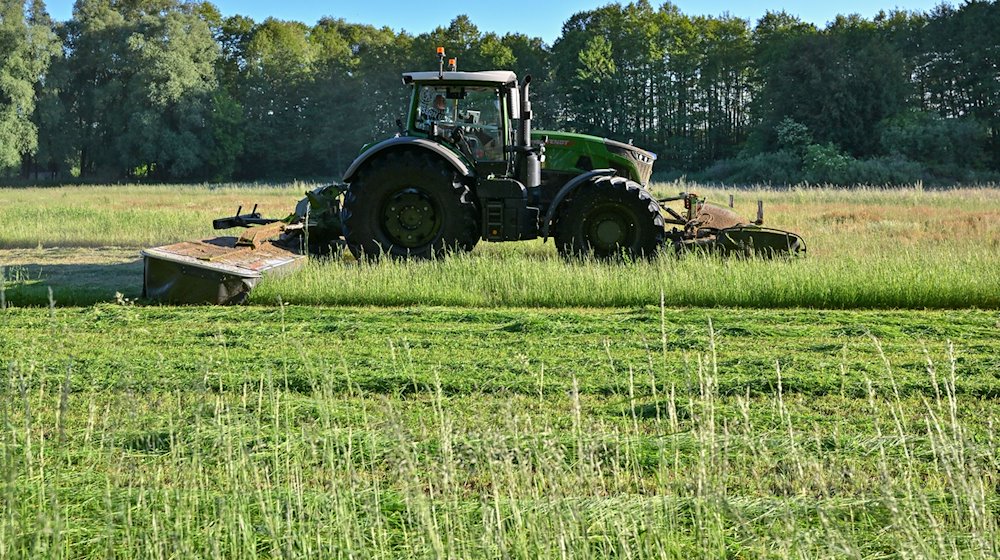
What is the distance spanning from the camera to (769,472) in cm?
430

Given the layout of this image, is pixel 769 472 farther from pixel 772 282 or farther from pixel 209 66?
pixel 209 66

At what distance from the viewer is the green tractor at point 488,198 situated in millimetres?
10852

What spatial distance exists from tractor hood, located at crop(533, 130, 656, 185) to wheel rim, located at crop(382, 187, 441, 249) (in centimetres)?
156

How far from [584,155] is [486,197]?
153 cm

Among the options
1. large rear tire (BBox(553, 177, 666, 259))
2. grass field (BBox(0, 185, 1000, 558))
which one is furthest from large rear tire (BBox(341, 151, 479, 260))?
large rear tire (BBox(553, 177, 666, 259))

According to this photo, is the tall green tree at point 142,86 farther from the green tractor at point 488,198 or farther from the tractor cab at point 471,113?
the tractor cab at point 471,113

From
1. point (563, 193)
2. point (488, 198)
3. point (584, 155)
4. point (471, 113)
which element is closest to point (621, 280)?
point (563, 193)

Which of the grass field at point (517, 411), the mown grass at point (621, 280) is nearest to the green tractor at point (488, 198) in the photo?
the mown grass at point (621, 280)

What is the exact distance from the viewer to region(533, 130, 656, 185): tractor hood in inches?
464

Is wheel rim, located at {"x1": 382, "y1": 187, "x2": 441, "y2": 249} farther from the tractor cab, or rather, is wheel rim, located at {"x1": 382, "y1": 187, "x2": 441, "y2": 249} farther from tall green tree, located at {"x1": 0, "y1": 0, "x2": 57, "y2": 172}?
tall green tree, located at {"x1": 0, "y1": 0, "x2": 57, "y2": 172}

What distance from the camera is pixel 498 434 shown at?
3.00 metres

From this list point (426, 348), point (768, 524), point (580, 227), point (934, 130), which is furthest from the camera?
point (934, 130)

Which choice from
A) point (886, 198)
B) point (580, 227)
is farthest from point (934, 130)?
point (580, 227)

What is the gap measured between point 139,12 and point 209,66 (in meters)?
5.22
